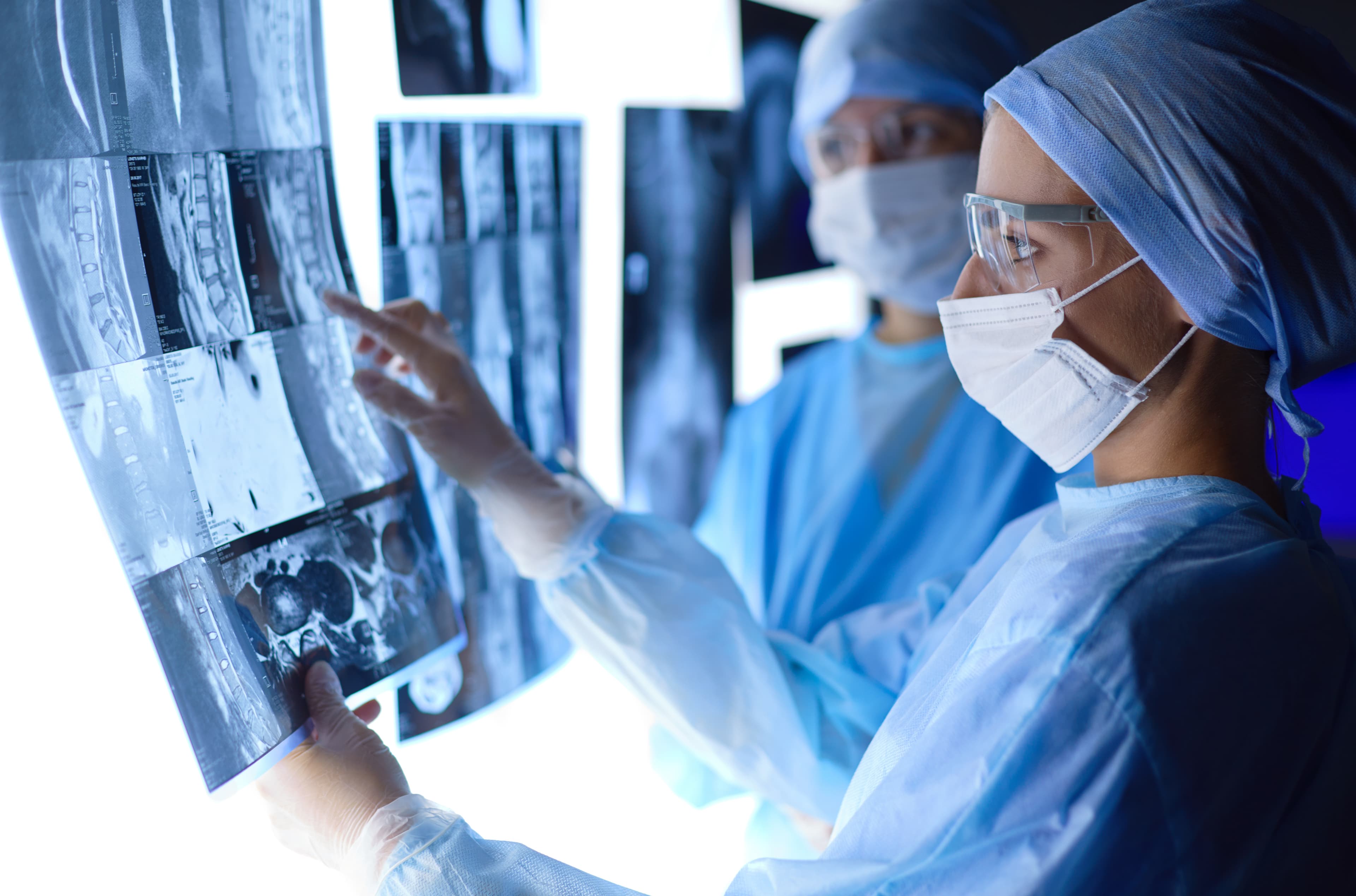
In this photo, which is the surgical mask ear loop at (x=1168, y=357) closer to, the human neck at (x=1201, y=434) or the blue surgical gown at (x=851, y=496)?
the human neck at (x=1201, y=434)

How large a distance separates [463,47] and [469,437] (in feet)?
1.77

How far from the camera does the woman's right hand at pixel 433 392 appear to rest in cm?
109

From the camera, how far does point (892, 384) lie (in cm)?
176

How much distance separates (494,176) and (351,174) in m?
0.26

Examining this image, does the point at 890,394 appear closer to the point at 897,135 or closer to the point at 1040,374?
the point at 897,135

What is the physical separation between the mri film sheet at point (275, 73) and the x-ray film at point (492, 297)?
13cm

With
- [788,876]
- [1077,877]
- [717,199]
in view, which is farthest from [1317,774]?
[717,199]

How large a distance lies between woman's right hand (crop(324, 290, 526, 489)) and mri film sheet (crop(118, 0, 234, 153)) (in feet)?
0.77

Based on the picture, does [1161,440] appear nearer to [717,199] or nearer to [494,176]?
[494,176]

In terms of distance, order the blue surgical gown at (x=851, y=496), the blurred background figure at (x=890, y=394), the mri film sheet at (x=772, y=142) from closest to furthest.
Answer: the blue surgical gown at (x=851, y=496)
the blurred background figure at (x=890, y=394)
the mri film sheet at (x=772, y=142)

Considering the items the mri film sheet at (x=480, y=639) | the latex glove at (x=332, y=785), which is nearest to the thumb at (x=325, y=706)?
the latex glove at (x=332, y=785)

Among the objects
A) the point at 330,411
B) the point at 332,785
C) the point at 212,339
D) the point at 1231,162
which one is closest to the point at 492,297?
the point at 330,411

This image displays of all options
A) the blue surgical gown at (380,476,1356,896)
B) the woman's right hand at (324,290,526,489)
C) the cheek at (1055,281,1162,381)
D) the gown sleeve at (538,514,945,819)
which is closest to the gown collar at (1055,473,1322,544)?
the blue surgical gown at (380,476,1356,896)

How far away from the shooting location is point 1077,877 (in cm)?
67
